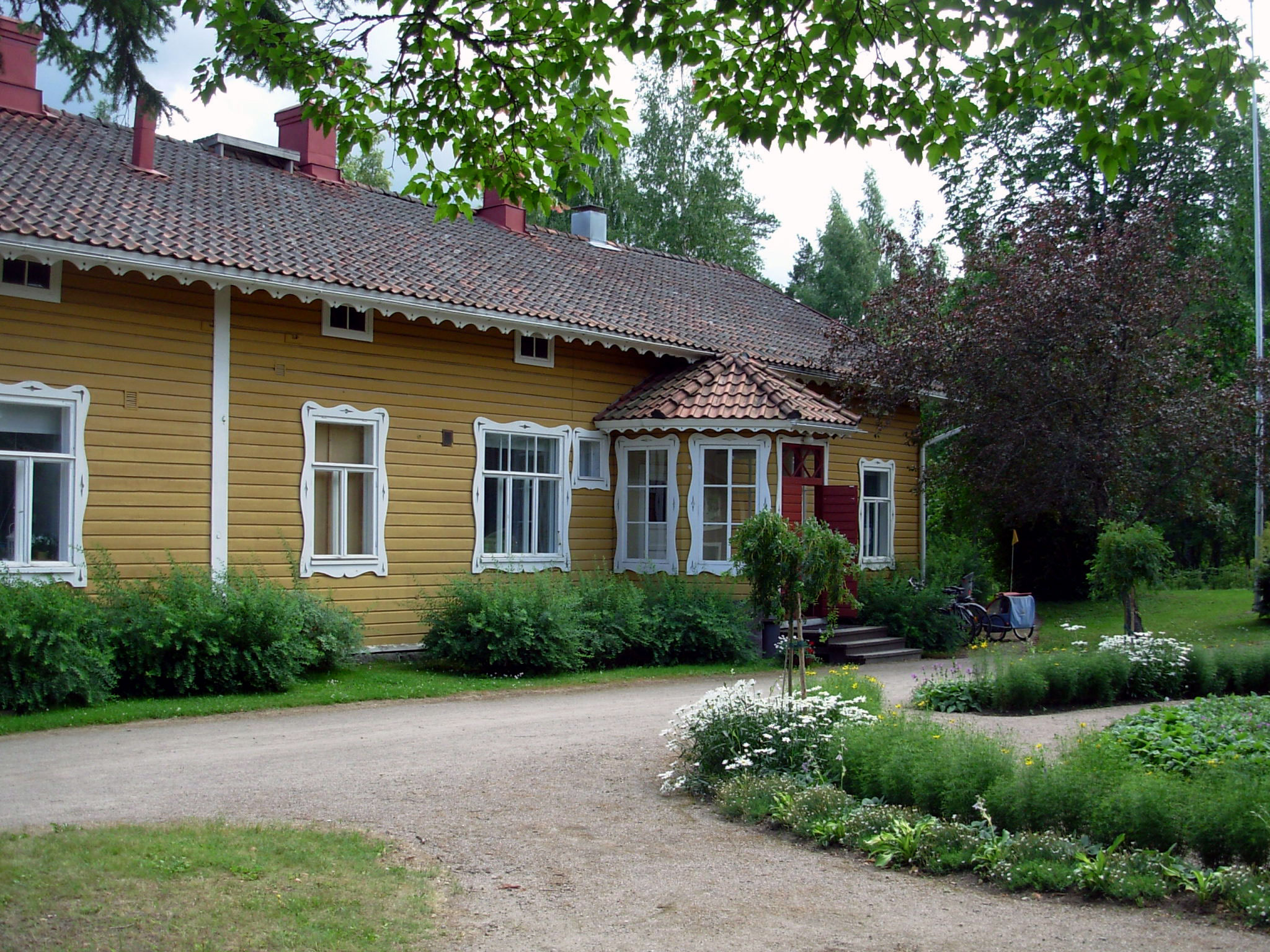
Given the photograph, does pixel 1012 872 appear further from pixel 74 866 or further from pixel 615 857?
pixel 74 866

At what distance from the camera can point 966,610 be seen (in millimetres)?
19375

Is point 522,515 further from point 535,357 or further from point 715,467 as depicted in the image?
point 715,467

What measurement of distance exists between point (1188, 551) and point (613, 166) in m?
23.4

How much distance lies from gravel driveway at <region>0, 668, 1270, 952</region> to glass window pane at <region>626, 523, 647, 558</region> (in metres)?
6.22

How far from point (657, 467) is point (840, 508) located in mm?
3650

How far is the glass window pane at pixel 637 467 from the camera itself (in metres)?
17.4

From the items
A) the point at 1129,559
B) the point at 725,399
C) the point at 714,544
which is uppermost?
the point at 725,399

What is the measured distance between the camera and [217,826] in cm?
661

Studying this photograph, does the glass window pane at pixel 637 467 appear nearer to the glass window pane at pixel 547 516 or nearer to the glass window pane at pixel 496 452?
the glass window pane at pixel 547 516

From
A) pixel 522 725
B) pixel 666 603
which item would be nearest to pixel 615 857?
pixel 522 725

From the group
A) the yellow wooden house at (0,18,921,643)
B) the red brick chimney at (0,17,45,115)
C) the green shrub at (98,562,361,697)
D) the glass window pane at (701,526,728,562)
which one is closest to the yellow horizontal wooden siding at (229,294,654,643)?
the yellow wooden house at (0,18,921,643)

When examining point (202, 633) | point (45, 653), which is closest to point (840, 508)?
point (202, 633)

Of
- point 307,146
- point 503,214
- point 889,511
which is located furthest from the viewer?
point 889,511

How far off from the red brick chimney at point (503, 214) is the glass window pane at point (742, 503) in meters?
6.65
